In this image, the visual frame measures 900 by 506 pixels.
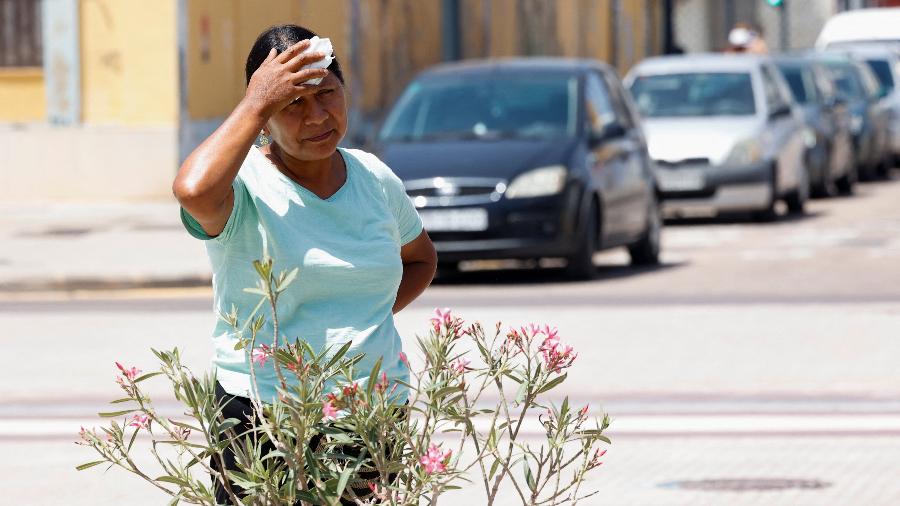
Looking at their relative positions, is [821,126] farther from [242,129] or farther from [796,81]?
[242,129]

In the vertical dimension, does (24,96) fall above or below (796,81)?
above

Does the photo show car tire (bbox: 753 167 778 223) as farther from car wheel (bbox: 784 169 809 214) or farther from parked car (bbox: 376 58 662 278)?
parked car (bbox: 376 58 662 278)

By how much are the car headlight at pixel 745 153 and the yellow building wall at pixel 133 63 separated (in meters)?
6.28

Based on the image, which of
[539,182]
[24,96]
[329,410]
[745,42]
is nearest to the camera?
[329,410]

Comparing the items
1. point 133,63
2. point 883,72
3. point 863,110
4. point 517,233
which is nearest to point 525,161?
point 517,233

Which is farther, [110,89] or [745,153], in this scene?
[110,89]

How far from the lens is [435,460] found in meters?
3.46

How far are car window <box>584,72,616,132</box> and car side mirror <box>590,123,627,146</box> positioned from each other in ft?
0.12

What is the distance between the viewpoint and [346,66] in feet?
94.4

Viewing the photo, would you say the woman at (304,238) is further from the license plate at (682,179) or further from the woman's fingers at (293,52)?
the license plate at (682,179)

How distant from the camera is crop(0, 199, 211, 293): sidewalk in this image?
15664 mm

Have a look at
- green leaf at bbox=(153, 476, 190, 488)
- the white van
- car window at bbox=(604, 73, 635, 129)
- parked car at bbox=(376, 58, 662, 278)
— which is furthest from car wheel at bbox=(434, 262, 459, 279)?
the white van

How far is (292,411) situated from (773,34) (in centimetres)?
5909

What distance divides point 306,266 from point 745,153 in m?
17.5
